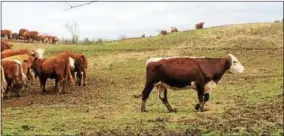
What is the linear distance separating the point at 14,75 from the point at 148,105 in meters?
4.83

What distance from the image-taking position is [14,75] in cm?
1759

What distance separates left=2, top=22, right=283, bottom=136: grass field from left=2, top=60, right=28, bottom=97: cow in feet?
1.48

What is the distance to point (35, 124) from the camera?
40.0 feet

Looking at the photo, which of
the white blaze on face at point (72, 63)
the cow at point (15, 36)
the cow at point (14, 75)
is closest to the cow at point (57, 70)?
the cow at point (14, 75)

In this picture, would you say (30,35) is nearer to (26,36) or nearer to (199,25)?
(26,36)

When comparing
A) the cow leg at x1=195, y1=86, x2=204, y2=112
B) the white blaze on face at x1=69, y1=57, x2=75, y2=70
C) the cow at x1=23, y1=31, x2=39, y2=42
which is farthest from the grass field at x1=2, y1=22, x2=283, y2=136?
the cow at x1=23, y1=31, x2=39, y2=42

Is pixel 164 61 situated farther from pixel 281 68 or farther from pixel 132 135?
pixel 281 68

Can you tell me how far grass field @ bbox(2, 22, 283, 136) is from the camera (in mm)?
11469

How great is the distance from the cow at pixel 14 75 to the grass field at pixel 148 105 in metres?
0.45

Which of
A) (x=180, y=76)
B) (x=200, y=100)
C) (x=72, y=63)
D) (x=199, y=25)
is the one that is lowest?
(x=200, y=100)

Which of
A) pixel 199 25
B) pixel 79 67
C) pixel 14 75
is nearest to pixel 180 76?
pixel 14 75

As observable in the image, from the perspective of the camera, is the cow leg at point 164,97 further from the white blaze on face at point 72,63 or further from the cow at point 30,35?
the cow at point 30,35

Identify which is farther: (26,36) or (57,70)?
(26,36)

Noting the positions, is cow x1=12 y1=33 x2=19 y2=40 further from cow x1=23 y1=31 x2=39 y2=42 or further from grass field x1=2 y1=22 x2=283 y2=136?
grass field x1=2 y1=22 x2=283 y2=136
